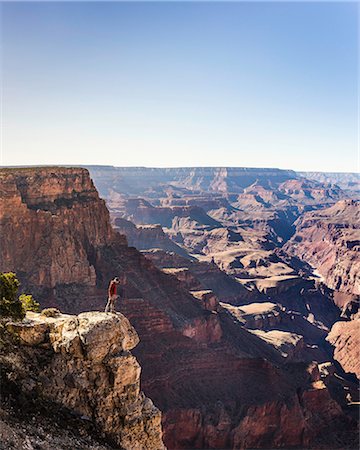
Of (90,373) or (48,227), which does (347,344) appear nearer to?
(48,227)

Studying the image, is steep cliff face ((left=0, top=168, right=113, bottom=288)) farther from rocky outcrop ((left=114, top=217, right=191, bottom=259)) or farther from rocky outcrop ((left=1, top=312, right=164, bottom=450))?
rocky outcrop ((left=114, top=217, right=191, bottom=259))

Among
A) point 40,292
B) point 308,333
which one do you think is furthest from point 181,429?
point 308,333

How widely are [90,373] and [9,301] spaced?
230 inches

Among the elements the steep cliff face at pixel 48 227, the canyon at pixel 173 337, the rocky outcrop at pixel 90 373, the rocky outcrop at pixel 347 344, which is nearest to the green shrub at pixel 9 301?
the rocky outcrop at pixel 90 373

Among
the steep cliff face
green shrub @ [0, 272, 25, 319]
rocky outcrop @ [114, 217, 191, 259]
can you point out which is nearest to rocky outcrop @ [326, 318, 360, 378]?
the steep cliff face

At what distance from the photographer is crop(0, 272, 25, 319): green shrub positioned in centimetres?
2189

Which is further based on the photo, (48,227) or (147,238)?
(147,238)

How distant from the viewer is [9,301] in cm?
2272

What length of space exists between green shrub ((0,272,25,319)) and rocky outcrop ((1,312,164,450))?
89 cm

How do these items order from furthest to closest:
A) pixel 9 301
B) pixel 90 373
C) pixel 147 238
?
pixel 147 238, pixel 9 301, pixel 90 373

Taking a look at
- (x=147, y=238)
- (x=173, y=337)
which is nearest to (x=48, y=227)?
(x=173, y=337)

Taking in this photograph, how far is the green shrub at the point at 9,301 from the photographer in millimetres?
21891

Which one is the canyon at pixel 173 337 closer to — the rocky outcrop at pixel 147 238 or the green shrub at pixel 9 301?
the green shrub at pixel 9 301

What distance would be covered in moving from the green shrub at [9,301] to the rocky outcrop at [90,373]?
2.91 ft
